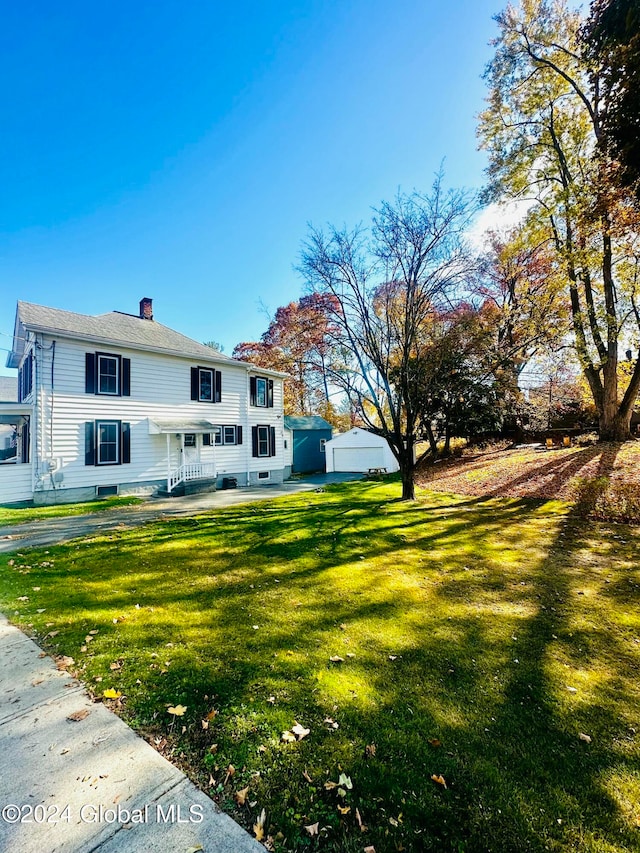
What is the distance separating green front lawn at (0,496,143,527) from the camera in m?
9.07

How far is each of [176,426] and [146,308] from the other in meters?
6.70

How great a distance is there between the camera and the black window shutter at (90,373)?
467 inches

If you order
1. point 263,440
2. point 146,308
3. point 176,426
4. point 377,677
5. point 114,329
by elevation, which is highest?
point 146,308

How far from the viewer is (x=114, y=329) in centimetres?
1358

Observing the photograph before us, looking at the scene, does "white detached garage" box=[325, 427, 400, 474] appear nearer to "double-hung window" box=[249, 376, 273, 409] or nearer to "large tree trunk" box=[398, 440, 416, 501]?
"double-hung window" box=[249, 376, 273, 409]

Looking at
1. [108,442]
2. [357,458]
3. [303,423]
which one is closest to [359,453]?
[357,458]

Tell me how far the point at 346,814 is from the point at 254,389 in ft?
53.9

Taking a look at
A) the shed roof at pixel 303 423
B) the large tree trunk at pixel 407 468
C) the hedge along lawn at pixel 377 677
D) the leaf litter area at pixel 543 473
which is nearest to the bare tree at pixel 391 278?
the large tree trunk at pixel 407 468

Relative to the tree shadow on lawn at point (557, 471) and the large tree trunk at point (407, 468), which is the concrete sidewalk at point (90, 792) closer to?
the large tree trunk at point (407, 468)

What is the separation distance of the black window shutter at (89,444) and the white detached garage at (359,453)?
12662 millimetres

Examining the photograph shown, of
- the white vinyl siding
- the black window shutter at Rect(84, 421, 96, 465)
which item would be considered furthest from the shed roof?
the black window shutter at Rect(84, 421, 96, 465)

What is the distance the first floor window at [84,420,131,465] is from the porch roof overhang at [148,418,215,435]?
86 centimetres

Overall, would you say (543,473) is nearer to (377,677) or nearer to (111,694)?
(377,677)

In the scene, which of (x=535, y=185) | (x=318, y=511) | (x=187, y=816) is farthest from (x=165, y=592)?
(x=535, y=185)
